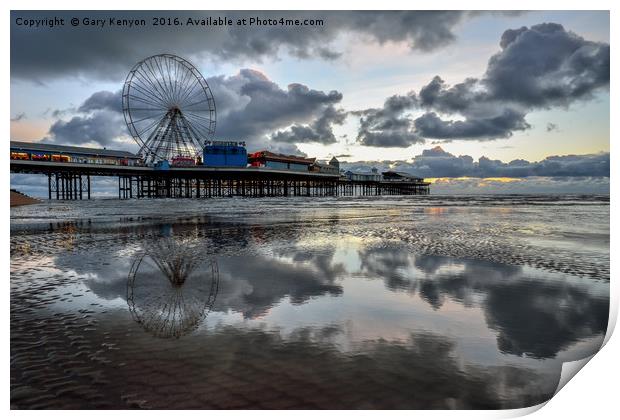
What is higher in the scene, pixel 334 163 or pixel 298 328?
pixel 334 163

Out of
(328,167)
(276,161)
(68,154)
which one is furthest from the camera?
(328,167)

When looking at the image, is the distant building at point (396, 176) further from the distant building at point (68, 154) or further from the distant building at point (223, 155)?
the distant building at point (68, 154)

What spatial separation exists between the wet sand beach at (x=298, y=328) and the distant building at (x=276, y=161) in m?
85.2

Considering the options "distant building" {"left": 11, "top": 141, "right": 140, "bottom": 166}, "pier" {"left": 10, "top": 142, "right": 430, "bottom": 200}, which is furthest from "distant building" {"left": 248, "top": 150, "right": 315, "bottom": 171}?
"distant building" {"left": 11, "top": 141, "right": 140, "bottom": 166}

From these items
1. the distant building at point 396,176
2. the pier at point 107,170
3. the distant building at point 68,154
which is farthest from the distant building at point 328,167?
the distant building at point 68,154

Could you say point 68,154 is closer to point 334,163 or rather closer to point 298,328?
point 298,328

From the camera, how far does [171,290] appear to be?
22.0ft

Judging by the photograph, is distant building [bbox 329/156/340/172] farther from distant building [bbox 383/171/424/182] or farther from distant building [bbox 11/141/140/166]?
distant building [bbox 11/141/140/166]

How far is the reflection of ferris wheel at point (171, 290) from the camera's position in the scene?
5.14 meters

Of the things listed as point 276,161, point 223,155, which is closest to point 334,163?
point 276,161

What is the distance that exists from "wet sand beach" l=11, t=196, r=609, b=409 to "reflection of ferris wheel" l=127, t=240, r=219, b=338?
0.13 feet

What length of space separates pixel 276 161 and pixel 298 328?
96369mm
